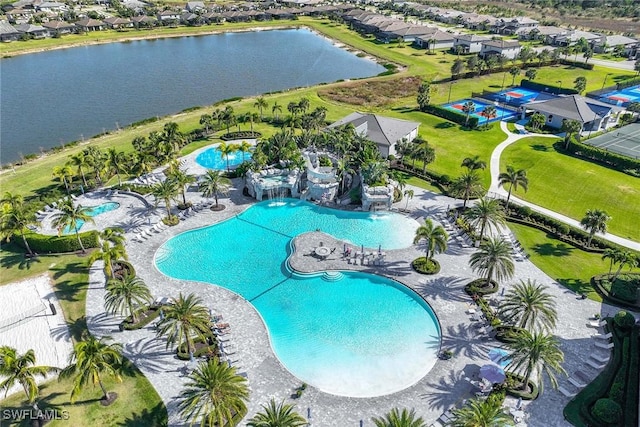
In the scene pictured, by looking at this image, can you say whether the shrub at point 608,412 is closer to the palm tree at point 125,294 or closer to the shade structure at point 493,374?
the shade structure at point 493,374

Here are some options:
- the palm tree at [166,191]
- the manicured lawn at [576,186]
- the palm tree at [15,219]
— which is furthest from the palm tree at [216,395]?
the manicured lawn at [576,186]

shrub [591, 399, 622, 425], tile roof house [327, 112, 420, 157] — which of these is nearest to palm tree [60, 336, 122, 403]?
shrub [591, 399, 622, 425]

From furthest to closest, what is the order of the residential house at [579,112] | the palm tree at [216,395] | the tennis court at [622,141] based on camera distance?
the residential house at [579,112] < the tennis court at [622,141] < the palm tree at [216,395]

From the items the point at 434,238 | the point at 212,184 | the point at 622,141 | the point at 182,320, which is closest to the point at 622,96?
the point at 622,141

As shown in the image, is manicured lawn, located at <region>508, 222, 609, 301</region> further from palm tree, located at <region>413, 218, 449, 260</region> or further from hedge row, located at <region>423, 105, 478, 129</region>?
hedge row, located at <region>423, 105, 478, 129</region>

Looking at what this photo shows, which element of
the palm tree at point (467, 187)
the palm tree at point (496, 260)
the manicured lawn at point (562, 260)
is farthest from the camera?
the palm tree at point (467, 187)

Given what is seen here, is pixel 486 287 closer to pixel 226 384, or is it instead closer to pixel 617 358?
pixel 617 358
